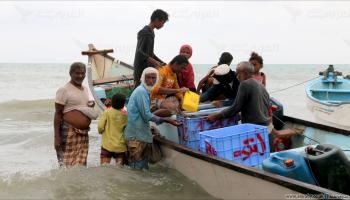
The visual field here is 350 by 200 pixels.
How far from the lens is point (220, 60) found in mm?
6070

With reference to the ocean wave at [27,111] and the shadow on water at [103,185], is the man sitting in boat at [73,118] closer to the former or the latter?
the shadow on water at [103,185]

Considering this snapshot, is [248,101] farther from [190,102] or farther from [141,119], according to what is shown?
[141,119]

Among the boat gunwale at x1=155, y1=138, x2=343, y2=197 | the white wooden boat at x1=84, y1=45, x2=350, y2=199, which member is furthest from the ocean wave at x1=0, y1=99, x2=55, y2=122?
the boat gunwale at x1=155, y1=138, x2=343, y2=197

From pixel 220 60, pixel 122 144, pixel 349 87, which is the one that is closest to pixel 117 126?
pixel 122 144

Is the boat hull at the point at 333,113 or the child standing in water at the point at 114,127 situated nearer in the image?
the child standing in water at the point at 114,127

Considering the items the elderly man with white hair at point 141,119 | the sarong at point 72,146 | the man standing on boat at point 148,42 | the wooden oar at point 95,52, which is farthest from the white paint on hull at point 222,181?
the wooden oar at point 95,52

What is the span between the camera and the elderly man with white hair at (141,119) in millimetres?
4727

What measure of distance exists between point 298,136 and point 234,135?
1799mm

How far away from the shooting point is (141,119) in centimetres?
484

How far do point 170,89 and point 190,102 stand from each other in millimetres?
367

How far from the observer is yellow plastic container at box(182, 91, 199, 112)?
493 cm

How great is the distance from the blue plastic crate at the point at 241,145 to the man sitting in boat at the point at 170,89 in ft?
3.06

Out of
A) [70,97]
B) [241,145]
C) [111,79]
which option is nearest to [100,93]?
[111,79]

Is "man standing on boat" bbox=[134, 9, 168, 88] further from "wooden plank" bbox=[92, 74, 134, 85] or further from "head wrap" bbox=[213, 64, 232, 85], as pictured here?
"wooden plank" bbox=[92, 74, 134, 85]
